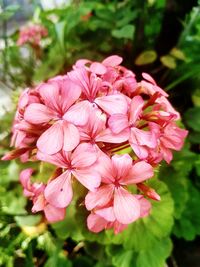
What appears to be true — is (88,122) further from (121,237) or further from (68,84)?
(121,237)

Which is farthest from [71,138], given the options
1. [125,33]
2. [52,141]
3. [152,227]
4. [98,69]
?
[125,33]

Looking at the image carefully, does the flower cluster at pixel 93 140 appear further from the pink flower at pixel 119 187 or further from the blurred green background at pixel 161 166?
the blurred green background at pixel 161 166

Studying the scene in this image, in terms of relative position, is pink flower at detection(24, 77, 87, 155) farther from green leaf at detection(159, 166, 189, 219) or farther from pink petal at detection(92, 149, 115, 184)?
green leaf at detection(159, 166, 189, 219)

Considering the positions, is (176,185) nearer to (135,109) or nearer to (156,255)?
(156,255)

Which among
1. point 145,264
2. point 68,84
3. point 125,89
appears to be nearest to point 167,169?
point 145,264

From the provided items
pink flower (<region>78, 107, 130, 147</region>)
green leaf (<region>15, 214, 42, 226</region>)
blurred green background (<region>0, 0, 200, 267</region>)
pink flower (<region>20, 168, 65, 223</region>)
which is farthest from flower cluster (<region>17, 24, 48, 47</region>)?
pink flower (<region>78, 107, 130, 147</region>)
